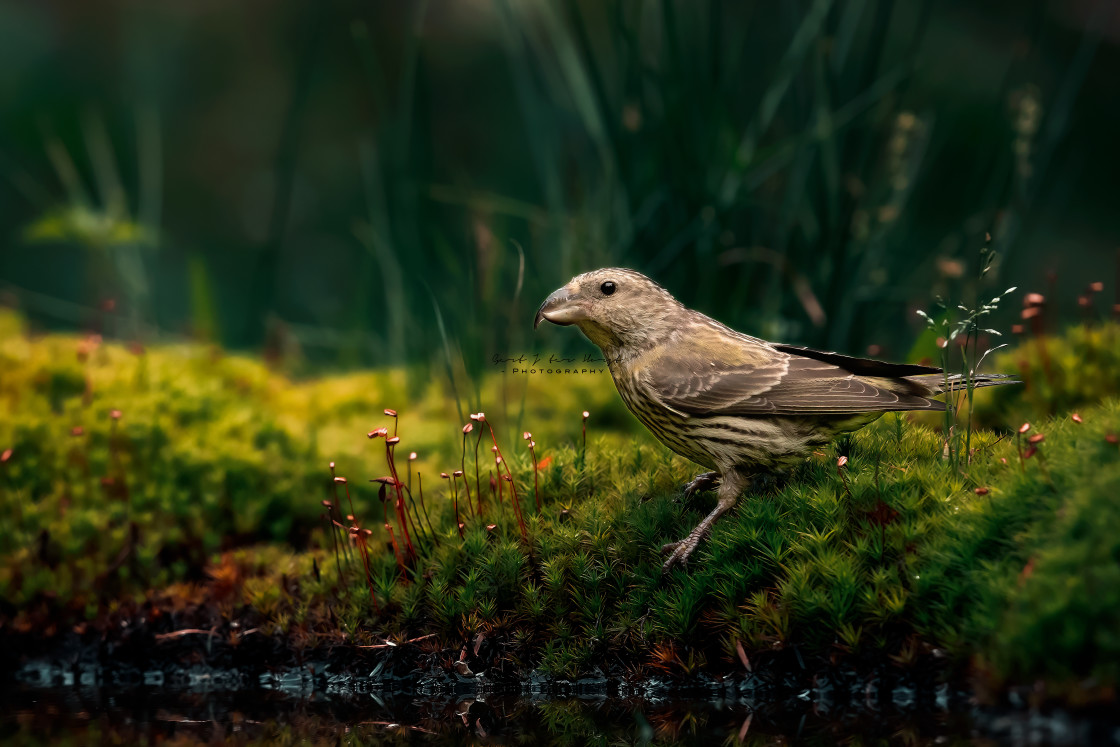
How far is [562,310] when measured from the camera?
3.90m

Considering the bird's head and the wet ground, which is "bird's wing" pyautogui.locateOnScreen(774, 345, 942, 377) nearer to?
A: the bird's head

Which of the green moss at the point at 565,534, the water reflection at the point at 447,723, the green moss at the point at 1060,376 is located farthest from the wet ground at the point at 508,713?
the green moss at the point at 1060,376

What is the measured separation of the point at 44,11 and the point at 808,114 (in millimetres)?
9165

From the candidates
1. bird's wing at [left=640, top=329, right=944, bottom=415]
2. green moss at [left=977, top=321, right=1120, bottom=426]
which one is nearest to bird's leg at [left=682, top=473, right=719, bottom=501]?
bird's wing at [left=640, top=329, right=944, bottom=415]

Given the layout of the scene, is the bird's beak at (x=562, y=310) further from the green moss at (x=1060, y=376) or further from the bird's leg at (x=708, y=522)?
the green moss at (x=1060, y=376)

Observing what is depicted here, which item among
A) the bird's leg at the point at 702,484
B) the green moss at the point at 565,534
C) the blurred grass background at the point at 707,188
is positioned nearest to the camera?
the green moss at the point at 565,534

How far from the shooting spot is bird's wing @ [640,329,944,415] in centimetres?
361

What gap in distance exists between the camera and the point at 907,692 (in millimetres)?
2949

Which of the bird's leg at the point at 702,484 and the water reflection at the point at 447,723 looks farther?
the bird's leg at the point at 702,484

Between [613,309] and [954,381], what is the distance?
53.6 inches

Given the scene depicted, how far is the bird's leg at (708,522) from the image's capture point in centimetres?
340

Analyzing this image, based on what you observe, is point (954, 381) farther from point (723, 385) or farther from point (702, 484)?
point (702, 484)

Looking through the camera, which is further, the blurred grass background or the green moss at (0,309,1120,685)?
the blurred grass background

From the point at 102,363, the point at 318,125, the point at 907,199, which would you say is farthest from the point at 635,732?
the point at 318,125
